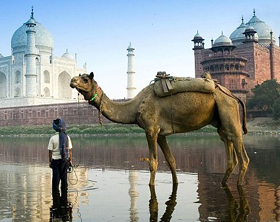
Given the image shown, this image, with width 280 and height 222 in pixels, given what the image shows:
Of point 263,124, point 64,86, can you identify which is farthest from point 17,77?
point 263,124

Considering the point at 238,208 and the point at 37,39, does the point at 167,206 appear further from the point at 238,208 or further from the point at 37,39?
the point at 37,39

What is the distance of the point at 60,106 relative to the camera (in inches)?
1871

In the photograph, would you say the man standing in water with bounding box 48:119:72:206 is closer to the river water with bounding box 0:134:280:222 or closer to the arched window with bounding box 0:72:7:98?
the river water with bounding box 0:134:280:222

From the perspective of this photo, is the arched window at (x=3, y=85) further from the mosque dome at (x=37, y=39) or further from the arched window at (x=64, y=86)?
the arched window at (x=64, y=86)

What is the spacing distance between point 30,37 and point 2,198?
52.3 m

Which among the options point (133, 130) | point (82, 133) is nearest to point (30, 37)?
point (82, 133)

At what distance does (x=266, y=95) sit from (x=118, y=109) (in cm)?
3715

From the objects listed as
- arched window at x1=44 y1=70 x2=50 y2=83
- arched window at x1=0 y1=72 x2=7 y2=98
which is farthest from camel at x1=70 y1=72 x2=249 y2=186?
arched window at x1=0 y1=72 x2=7 y2=98

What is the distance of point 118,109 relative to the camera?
6.52 metres

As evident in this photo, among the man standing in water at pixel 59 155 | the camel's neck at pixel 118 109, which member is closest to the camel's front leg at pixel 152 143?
the camel's neck at pixel 118 109

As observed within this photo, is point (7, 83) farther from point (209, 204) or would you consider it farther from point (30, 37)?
point (209, 204)

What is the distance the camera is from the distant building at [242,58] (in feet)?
151

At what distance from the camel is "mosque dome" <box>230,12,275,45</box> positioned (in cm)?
5004

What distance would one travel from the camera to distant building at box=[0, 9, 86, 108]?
2274 inches
